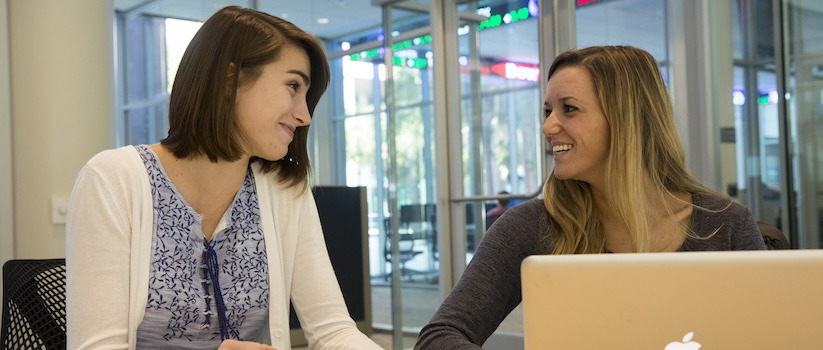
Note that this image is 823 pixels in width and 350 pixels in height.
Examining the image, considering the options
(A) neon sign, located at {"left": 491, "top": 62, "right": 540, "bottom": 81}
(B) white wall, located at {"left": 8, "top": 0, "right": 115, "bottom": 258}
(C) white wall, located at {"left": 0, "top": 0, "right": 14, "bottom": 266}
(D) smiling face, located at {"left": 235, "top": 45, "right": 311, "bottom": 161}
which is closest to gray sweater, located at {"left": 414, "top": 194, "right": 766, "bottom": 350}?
(D) smiling face, located at {"left": 235, "top": 45, "right": 311, "bottom": 161}

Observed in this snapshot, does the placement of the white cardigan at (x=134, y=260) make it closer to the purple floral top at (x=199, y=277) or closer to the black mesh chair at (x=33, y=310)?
the purple floral top at (x=199, y=277)

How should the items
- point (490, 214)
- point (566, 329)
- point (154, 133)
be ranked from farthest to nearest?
point (154, 133) → point (490, 214) → point (566, 329)

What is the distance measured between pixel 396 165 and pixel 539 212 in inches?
141

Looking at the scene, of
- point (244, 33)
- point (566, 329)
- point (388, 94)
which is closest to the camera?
point (566, 329)

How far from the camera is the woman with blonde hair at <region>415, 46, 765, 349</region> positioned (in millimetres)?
1505

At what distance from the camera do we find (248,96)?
1.46 m

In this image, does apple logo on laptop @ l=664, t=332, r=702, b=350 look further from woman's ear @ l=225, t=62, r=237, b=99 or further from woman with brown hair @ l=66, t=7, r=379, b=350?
woman's ear @ l=225, t=62, r=237, b=99

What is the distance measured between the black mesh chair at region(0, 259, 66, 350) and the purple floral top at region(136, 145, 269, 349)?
0.19m

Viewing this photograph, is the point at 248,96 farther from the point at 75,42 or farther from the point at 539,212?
the point at 75,42

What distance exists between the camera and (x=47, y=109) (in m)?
3.41

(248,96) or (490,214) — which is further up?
(248,96)

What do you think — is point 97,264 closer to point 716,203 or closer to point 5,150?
point 716,203

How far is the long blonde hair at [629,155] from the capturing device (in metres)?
1.50

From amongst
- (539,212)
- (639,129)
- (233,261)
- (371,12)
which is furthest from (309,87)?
(371,12)
